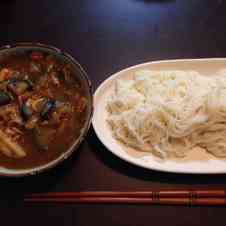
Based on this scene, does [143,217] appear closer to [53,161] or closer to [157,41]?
[53,161]

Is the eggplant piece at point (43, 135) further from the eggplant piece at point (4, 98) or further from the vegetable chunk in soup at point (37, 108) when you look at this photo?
the eggplant piece at point (4, 98)

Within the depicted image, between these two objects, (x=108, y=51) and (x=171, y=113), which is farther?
(x=108, y=51)

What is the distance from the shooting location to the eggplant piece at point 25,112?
185 cm

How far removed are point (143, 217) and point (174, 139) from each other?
0.48 metres

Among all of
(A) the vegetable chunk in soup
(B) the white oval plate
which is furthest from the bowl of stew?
(B) the white oval plate

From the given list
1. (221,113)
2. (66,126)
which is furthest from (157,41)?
(66,126)

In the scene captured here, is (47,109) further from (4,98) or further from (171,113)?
(171,113)

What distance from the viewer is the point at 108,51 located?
7.63 ft

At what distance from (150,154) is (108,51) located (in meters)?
0.86

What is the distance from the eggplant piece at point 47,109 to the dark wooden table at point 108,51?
0.29 m

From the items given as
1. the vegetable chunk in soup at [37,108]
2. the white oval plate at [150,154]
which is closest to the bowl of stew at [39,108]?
the vegetable chunk in soup at [37,108]

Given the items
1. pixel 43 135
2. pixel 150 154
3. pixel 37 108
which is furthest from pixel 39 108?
pixel 150 154

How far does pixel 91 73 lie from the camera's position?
7.34 feet

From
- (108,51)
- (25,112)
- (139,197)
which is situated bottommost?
(139,197)
